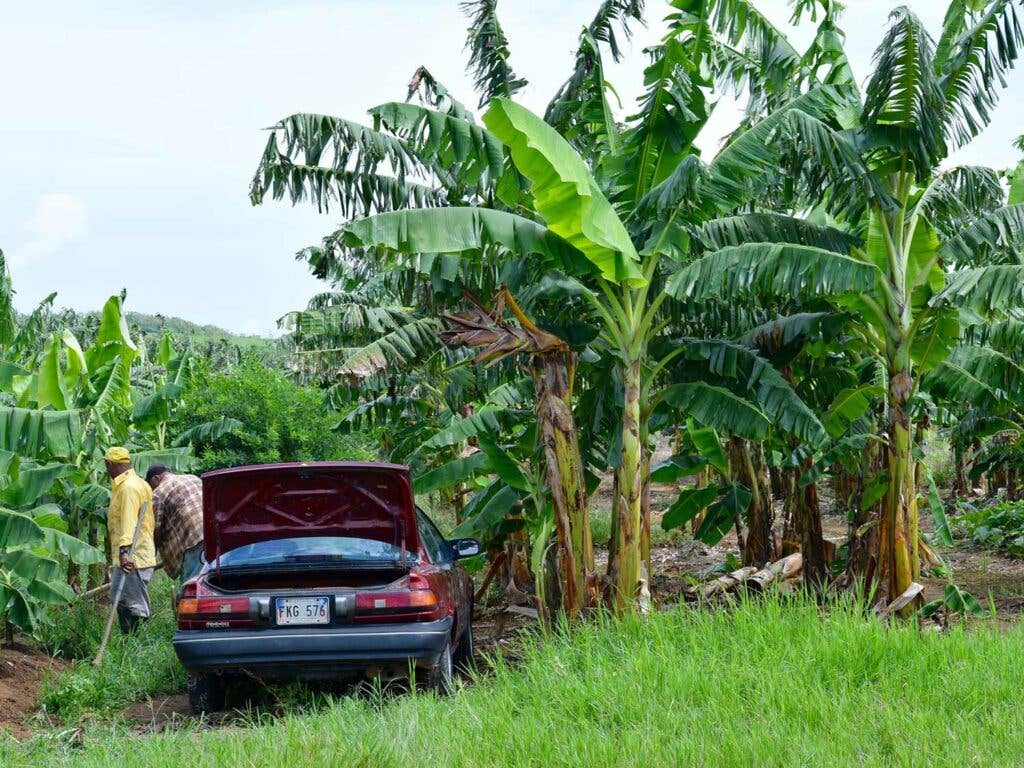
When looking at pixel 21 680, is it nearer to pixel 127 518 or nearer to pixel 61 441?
pixel 127 518

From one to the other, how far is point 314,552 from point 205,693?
119 centimetres

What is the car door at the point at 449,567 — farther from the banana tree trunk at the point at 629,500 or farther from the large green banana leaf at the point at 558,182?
the large green banana leaf at the point at 558,182

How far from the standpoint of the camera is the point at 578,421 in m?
11.5

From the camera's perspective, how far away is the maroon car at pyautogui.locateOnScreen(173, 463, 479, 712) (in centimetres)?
704

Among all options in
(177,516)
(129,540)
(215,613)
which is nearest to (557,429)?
(215,613)

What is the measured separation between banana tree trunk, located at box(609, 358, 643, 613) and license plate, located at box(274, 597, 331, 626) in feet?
9.69

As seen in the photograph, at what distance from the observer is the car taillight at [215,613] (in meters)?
7.11

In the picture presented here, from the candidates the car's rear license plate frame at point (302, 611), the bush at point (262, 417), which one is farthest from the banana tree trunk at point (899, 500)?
the bush at point (262, 417)

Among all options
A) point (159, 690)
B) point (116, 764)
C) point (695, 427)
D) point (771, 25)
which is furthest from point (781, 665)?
point (771, 25)

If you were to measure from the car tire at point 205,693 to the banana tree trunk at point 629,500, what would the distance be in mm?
3295

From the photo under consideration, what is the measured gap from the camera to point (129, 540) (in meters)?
10.0

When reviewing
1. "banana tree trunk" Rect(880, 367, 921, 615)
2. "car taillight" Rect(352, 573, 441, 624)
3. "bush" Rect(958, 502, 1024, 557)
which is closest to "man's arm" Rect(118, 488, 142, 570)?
"car taillight" Rect(352, 573, 441, 624)

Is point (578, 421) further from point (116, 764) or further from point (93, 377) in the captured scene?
point (116, 764)

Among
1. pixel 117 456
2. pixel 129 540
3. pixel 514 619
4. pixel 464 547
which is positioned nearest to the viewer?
pixel 464 547
